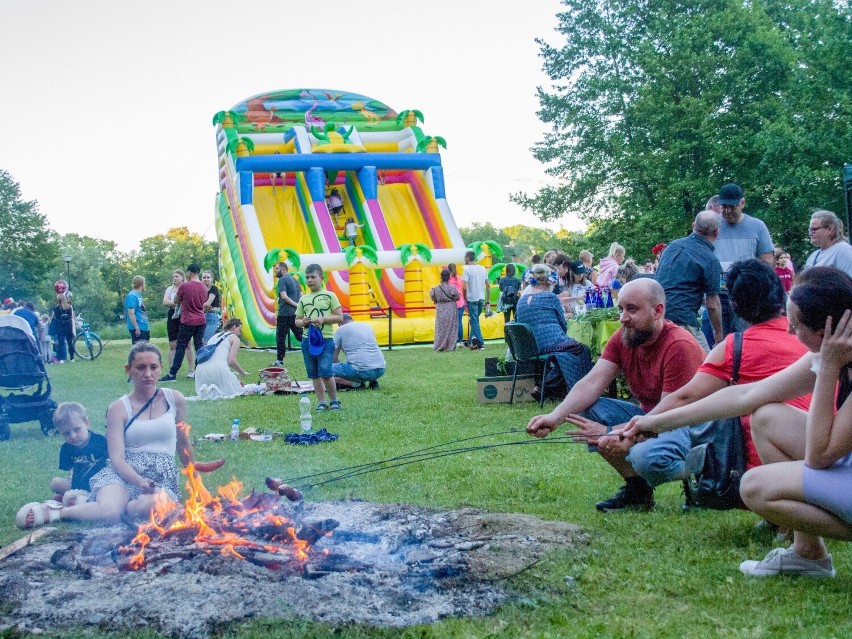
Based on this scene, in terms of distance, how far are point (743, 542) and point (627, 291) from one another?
1434mm

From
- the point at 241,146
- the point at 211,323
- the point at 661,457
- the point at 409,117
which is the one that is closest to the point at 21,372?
the point at 661,457

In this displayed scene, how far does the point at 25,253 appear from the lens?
49.7 meters

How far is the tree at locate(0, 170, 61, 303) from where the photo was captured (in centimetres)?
4575

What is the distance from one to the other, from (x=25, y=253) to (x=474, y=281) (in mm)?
38301

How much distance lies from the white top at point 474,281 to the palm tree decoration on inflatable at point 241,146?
6914 millimetres

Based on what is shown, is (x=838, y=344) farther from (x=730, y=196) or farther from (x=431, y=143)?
(x=431, y=143)

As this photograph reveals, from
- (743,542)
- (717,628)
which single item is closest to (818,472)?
(717,628)

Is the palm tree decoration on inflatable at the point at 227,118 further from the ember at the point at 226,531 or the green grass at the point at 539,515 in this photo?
the ember at the point at 226,531

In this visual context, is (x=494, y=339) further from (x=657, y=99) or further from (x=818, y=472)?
(x=818, y=472)

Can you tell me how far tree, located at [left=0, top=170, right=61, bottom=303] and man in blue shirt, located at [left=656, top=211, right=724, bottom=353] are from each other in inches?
1549

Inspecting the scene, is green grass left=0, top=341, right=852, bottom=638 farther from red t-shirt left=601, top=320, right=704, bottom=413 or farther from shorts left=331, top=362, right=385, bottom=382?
red t-shirt left=601, top=320, right=704, bottom=413

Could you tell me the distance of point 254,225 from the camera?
70.7 feet

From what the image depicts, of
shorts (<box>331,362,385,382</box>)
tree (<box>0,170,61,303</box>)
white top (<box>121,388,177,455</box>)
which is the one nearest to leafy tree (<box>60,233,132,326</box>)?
tree (<box>0,170,61,303</box>)

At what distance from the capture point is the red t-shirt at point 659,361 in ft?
16.6
